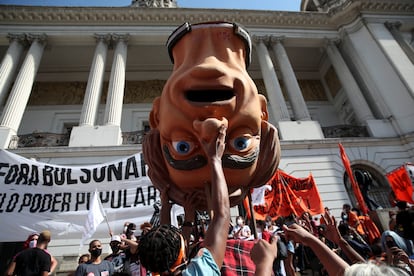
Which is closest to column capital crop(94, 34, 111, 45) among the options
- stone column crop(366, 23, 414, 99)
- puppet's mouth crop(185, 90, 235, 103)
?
puppet's mouth crop(185, 90, 235, 103)

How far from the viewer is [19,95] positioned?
11531 millimetres

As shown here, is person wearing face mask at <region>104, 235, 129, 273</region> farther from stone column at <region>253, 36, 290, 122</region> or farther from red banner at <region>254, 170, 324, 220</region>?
stone column at <region>253, 36, 290, 122</region>

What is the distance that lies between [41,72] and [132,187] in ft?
49.6

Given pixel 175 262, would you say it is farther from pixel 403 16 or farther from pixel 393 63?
pixel 403 16

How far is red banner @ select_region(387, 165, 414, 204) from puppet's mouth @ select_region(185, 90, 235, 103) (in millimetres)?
8672

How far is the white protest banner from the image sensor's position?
18.3 feet

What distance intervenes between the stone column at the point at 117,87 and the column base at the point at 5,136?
373cm

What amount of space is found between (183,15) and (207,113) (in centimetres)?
1558

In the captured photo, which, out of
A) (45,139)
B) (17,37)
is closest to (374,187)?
(45,139)

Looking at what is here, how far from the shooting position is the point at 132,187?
6344 mm

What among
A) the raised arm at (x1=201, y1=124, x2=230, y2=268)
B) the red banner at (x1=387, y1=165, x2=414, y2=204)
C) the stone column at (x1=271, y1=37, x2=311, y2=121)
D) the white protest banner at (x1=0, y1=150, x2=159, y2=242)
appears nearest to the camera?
the raised arm at (x1=201, y1=124, x2=230, y2=268)

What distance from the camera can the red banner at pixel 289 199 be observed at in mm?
7143

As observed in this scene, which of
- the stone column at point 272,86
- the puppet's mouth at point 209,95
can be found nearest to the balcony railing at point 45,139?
the stone column at point 272,86

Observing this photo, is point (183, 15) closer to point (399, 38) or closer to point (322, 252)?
point (399, 38)
